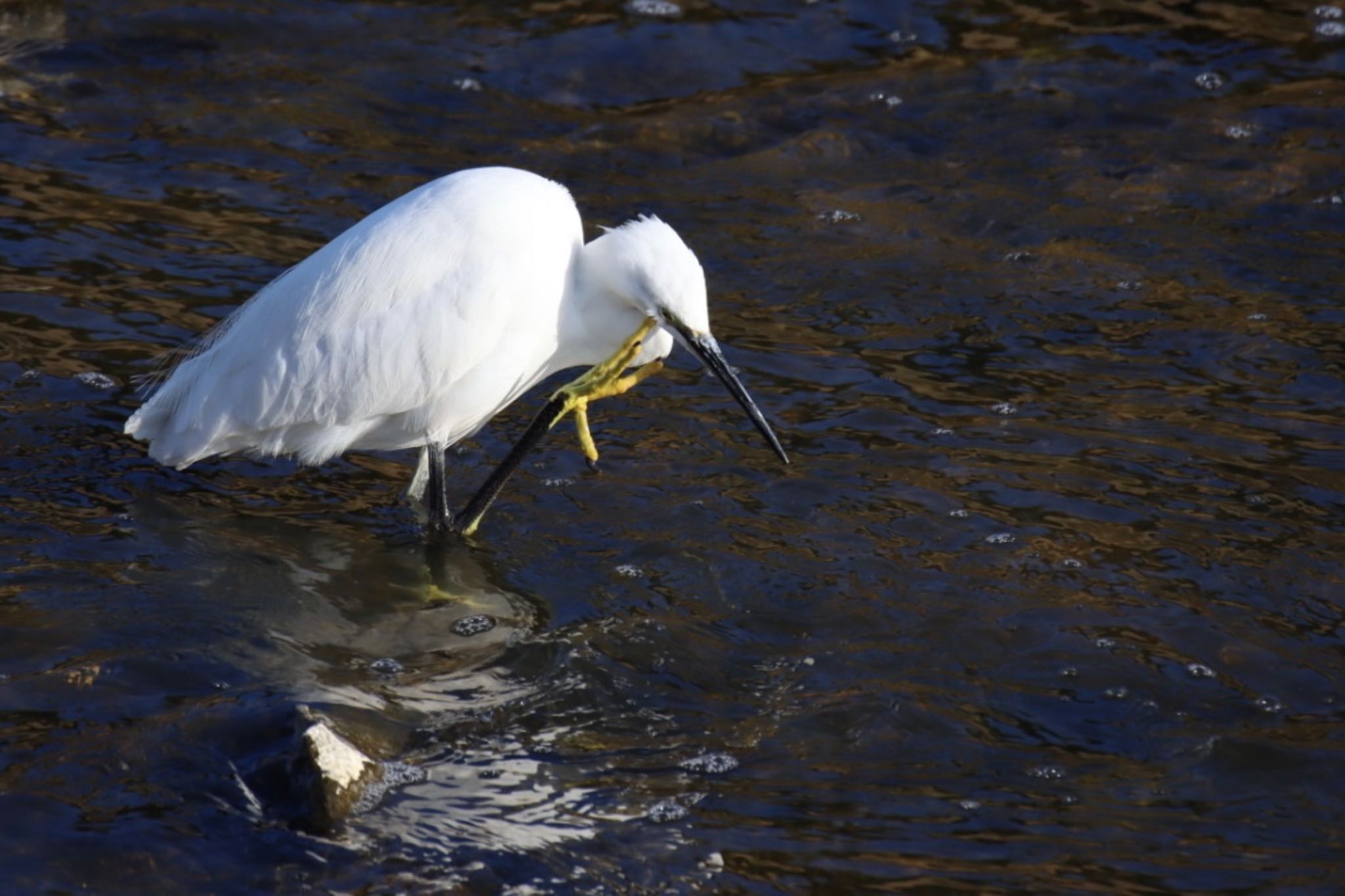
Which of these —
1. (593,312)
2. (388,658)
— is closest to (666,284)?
(593,312)

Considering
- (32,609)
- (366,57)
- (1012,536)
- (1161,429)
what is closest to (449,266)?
(32,609)

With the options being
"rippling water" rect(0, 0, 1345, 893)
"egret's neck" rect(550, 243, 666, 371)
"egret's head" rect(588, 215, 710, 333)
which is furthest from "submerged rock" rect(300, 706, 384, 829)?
"egret's neck" rect(550, 243, 666, 371)

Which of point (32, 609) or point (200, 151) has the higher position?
point (200, 151)

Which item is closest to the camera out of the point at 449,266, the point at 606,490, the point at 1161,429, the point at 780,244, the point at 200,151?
the point at 449,266

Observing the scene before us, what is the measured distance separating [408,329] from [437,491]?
59 cm

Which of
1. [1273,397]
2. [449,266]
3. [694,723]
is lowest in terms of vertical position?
[694,723]

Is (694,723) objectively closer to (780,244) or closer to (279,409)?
(279,409)

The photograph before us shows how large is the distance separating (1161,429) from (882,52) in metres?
4.16

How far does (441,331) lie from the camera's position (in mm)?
5270

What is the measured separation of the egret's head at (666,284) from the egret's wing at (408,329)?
0.28 m

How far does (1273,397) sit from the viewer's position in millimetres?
6562

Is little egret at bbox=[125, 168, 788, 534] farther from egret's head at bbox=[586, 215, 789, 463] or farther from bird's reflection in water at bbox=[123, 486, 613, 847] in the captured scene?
bird's reflection in water at bbox=[123, 486, 613, 847]

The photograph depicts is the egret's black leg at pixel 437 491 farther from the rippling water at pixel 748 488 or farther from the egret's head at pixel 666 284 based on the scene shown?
the egret's head at pixel 666 284

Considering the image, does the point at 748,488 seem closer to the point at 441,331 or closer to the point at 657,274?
the point at 657,274
